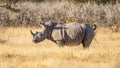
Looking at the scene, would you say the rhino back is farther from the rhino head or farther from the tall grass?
the tall grass

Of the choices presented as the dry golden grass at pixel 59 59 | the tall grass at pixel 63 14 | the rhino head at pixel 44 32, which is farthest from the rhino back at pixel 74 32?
the tall grass at pixel 63 14

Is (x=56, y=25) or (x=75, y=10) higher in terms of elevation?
(x=56, y=25)

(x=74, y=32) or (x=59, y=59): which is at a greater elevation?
(x=59, y=59)

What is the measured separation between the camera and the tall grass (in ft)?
105

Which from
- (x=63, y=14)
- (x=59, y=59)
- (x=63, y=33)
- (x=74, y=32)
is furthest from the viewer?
(x=63, y=14)

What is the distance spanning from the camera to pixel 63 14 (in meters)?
32.4

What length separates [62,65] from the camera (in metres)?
11.5

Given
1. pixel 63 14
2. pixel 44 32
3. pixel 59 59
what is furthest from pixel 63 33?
pixel 63 14

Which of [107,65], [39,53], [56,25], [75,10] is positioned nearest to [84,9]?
[75,10]

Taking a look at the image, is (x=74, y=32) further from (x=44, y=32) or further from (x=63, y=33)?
(x=44, y=32)

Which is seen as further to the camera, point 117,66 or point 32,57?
point 32,57

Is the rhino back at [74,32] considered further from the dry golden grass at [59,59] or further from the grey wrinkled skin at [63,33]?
the dry golden grass at [59,59]

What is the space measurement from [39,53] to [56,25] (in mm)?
2081

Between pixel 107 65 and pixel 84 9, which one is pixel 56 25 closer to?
pixel 107 65
